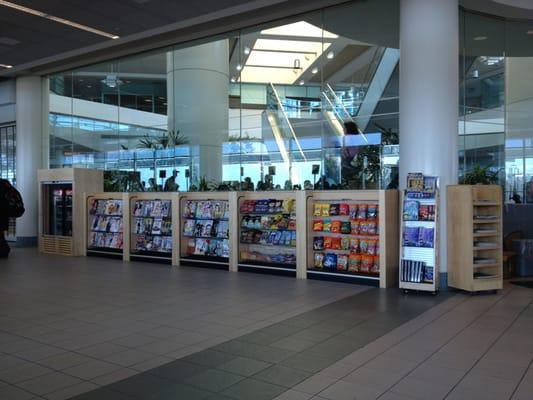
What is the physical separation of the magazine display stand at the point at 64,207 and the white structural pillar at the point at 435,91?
7895 millimetres

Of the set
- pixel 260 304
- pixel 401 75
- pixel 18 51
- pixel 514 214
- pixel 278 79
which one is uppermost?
pixel 18 51

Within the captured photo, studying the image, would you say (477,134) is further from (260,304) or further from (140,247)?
(140,247)

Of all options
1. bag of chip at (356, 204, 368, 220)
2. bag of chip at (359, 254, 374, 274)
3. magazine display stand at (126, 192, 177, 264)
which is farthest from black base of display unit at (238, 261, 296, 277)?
magazine display stand at (126, 192, 177, 264)

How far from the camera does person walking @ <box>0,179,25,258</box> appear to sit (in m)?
10.8

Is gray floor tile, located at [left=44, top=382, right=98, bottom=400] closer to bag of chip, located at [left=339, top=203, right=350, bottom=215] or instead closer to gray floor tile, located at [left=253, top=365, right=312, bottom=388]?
gray floor tile, located at [left=253, top=365, right=312, bottom=388]

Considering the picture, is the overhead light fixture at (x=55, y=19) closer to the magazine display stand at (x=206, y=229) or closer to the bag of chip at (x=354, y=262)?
the magazine display stand at (x=206, y=229)

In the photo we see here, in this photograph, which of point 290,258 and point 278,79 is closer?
point 290,258

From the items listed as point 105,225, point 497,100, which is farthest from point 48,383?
point 497,100

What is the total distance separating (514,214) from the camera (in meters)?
9.25

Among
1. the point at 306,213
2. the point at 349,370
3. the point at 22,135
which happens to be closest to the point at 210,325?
the point at 349,370

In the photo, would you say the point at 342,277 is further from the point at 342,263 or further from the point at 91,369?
the point at 91,369

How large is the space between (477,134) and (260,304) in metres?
6.03

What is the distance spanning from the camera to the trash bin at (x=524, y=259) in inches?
Answer: 325

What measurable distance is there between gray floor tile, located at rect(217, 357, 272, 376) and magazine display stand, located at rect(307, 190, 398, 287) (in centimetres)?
365
